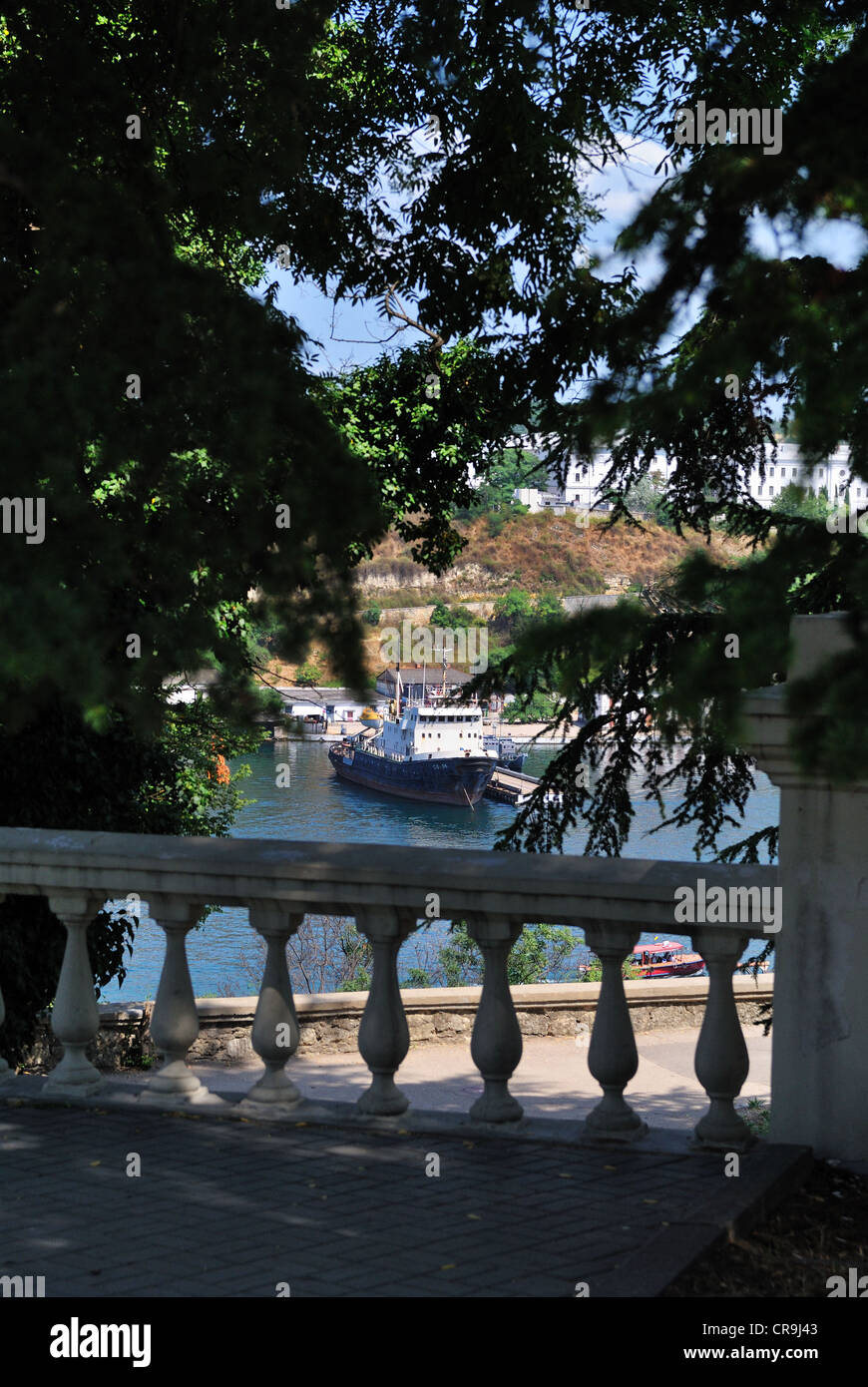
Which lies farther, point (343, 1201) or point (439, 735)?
point (439, 735)

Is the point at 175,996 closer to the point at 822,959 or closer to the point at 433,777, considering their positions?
the point at 822,959

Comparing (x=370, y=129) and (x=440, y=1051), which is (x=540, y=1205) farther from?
(x=440, y=1051)

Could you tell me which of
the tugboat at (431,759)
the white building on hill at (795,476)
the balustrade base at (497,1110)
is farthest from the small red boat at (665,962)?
the tugboat at (431,759)

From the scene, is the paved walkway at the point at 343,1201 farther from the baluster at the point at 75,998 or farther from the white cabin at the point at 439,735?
the white cabin at the point at 439,735

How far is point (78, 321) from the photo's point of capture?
3.67m

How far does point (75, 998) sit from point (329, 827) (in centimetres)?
4613

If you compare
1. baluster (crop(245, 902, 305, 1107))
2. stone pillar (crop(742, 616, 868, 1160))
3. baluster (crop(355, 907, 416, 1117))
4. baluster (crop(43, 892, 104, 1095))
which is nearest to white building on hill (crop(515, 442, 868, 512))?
stone pillar (crop(742, 616, 868, 1160))

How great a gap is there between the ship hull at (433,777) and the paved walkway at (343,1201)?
5028cm

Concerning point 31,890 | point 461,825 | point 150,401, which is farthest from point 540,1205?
point 461,825

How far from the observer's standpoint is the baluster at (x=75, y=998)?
499 centimetres

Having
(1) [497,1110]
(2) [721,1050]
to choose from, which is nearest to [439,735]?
(1) [497,1110]

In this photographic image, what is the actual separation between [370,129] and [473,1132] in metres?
5.46

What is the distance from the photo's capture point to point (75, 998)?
498cm

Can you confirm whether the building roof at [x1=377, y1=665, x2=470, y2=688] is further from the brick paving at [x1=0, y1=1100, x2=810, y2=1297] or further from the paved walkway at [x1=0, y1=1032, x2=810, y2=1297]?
the brick paving at [x1=0, y1=1100, x2=810, y2=1297]
